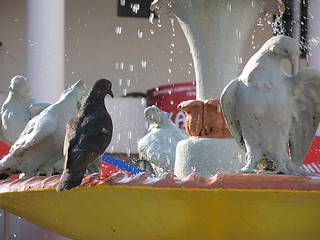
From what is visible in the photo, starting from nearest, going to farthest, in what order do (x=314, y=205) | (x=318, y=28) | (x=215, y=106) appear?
(x=314, y=205), (x=215, y=106), (x=318, y=28)

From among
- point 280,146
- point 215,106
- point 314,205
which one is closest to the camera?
point 314,205

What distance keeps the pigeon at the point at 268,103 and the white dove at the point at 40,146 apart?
102 centimetres

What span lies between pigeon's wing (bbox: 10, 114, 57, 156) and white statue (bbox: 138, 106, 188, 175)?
6.17ft

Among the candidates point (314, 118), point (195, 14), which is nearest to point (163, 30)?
point (195, 14)

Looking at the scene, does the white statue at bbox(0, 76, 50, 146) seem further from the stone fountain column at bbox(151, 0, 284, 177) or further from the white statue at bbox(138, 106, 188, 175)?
the white statue at bbox(138, 106, 188, 175)

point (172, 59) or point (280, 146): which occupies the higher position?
point (280, 146)

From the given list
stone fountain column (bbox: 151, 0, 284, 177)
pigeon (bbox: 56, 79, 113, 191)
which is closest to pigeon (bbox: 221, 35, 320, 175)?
pigeon (bbox: 56, 79, 113, 191)

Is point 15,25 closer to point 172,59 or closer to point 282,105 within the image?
point 172,59

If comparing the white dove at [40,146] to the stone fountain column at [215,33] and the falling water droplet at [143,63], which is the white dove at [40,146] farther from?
the falling water droplet at [143,63]

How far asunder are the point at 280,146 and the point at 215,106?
1154 mm

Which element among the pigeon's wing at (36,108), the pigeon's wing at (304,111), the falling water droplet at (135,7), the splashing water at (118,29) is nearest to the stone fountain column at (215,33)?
the pigeon's wing at (36,108)

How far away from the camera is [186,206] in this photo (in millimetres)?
4125

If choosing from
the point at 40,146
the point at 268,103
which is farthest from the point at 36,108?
the point at 268,103

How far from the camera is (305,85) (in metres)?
4.54
